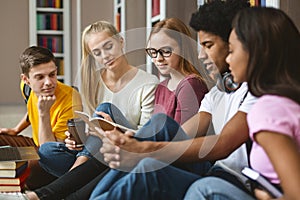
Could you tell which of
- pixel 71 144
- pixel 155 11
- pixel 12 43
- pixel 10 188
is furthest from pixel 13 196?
pixel 12 43

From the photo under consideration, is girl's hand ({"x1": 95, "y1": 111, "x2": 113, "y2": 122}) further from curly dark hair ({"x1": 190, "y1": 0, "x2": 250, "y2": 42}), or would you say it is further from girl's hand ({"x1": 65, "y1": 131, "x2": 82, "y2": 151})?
curly dark hair ({"x1": 190, "y1": 0, "x2": 250, "y2": 42})

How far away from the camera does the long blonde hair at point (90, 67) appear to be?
1.80 metres

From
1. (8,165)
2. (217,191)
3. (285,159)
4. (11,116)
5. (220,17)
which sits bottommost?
(11,116)

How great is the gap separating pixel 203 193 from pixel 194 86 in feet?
1.69

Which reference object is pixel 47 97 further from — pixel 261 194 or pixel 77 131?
pixel 261 194

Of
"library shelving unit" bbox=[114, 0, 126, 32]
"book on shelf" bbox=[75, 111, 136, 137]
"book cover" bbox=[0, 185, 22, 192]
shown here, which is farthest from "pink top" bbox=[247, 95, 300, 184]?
"library shelving unit" bbox=[114, 0, 126, 32]

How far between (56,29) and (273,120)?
2428 mm

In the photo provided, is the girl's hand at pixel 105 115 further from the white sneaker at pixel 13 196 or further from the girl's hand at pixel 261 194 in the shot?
the girl's hand at pixel 261 194

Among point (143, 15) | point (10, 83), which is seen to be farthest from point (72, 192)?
point (10, 83)

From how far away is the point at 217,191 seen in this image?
987mm

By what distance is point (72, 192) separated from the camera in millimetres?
1428

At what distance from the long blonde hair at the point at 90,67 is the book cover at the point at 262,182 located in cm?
90

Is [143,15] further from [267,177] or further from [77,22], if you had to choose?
[267,177]

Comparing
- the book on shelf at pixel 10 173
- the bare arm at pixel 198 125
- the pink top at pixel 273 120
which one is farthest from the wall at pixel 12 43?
the pink top at pixel 273 120
